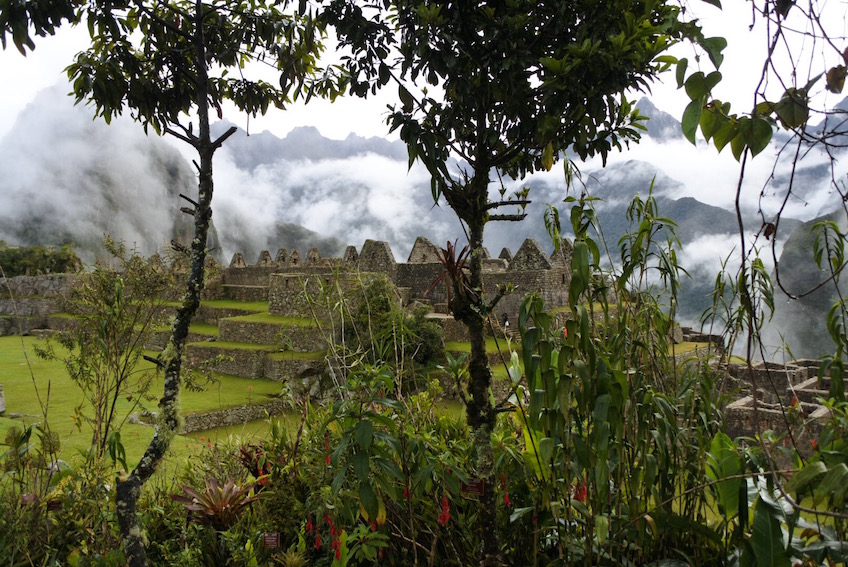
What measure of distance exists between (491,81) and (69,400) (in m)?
7.66

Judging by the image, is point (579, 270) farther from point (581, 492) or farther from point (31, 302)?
point (31, 302)

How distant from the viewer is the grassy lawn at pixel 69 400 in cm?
543

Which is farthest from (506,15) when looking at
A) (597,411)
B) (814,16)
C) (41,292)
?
(41,292)

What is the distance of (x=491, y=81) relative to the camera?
86.9 inches

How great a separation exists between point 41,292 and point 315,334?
16.9m

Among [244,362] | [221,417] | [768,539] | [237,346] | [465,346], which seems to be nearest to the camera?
[768,539]

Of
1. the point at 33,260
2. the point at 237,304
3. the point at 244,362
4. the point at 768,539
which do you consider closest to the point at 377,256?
the point at 244,362

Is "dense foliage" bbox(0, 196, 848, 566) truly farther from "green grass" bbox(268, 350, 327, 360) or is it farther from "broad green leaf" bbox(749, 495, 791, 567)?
"green grass" bbox(268, 350, 327, 360)

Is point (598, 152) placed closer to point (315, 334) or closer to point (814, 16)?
point (814, 16)

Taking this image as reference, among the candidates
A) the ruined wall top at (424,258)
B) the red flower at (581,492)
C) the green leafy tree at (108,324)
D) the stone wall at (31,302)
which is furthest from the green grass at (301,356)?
the stone wall at (31,302)

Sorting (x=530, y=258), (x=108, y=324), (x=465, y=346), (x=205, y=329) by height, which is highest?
(x=530, y=258)

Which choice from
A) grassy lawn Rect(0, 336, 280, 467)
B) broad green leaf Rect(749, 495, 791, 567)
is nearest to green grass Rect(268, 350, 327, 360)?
grassy lawn Rect(0, 336, 280, 467)

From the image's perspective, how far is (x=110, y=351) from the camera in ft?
10.1

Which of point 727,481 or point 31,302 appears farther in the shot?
point 31,302
